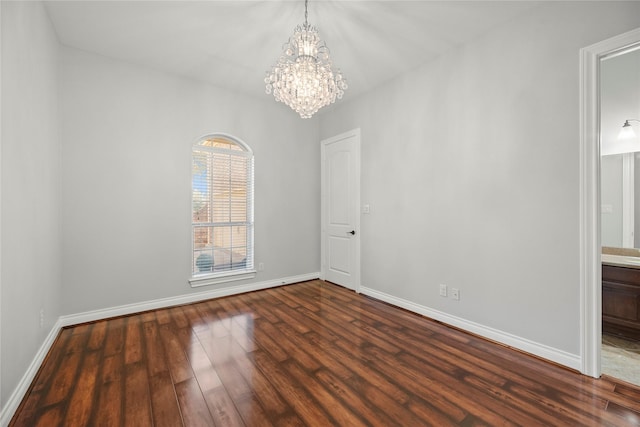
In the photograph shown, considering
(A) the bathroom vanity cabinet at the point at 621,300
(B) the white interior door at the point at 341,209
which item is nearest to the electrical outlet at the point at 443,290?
(B) the white interior door at the point at 341,209

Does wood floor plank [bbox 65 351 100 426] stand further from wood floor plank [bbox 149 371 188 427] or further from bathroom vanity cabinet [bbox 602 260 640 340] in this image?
bathroom vanity cabinet [bbox 602 260 640 340]

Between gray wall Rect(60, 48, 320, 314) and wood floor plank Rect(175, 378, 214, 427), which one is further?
gray wall Rect(60, 48, 320, 314)

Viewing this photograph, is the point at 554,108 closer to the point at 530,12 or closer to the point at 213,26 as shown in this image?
the point at 530,12

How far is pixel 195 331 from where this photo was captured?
2.83m

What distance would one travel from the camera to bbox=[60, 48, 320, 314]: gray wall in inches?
117

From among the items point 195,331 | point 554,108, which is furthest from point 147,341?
point 554,108

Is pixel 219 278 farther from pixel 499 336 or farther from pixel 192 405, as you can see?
pixel 499 336

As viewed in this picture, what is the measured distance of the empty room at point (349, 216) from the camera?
185 cm

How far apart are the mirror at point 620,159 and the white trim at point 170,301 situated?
13.8 ft

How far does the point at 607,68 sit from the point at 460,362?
356cm

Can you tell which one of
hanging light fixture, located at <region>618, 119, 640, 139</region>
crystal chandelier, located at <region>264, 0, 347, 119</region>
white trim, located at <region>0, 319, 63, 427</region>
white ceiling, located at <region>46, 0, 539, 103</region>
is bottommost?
white trim, located at <region>0, 319, 63, 427</region>

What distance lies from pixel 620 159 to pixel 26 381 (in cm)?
606

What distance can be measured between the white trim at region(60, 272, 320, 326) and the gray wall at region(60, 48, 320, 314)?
0.06m

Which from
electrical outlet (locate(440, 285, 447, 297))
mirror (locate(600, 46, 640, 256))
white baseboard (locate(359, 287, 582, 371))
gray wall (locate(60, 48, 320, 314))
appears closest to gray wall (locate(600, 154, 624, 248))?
mirror (locate(600, 46, 640, 256))
